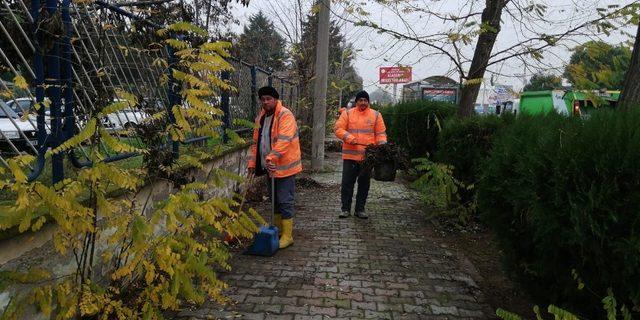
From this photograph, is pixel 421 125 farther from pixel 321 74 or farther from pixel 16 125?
pixel 16 125

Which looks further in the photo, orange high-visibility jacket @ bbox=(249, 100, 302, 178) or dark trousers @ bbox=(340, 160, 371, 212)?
dark trousers @ bbox=(340, 160, 371, 212)

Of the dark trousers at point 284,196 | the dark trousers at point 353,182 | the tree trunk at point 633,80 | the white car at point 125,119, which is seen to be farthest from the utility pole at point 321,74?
the white car at point 125,119

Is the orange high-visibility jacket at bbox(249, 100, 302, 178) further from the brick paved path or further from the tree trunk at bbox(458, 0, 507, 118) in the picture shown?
the tree trunk at bbox(458, 0, 507, 118)

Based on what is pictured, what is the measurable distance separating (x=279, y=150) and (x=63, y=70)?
2346 millimetres

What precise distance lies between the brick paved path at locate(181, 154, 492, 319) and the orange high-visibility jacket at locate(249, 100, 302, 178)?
917 millimetres

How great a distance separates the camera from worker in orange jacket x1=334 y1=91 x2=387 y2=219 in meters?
6.24

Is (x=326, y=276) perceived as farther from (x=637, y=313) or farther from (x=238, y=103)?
(x=238, y=103)

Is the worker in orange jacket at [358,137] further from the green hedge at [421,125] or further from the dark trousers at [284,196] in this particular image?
the green hedge at [421,125]

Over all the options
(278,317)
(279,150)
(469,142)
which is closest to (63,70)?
(278,317)

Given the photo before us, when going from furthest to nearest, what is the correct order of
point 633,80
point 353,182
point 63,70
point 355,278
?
point 353,182 < point 633,80 < point 355,278 < point 63,70

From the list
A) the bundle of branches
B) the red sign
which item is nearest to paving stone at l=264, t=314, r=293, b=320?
the bundle of branches

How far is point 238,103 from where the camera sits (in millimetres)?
7496

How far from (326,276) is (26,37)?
2978 millimetres

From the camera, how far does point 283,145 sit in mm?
4750
